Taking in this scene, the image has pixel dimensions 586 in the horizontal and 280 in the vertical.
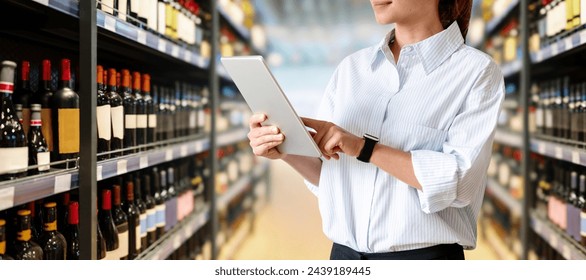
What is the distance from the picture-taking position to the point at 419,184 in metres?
1.12

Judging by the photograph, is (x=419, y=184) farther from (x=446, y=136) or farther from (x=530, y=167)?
(x=530, y=167)

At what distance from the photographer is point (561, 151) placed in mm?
2152

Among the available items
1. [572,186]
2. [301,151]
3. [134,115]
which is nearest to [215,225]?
[134,115]

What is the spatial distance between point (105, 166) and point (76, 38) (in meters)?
0.40

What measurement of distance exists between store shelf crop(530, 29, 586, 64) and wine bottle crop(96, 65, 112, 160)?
147 centimetres

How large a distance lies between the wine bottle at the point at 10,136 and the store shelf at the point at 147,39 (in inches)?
10.7

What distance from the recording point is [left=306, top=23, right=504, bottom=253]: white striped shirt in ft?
3.63

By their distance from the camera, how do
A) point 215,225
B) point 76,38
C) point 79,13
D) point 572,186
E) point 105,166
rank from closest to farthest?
point 79,13 → point 105,166 → point 76,38 → point 572,186 → point 215,225

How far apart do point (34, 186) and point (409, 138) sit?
786 millimetres

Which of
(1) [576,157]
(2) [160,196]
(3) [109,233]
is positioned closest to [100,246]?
(3) [109,233]

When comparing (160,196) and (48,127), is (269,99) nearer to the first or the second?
(48,127)

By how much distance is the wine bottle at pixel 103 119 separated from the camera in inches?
64.6

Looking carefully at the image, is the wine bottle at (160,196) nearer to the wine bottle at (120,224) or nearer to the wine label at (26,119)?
the wine bottle at (120,224)

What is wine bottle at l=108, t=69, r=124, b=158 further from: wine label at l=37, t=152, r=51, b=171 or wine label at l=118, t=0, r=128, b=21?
wine label at l=37, t=152, r=51, b=171
